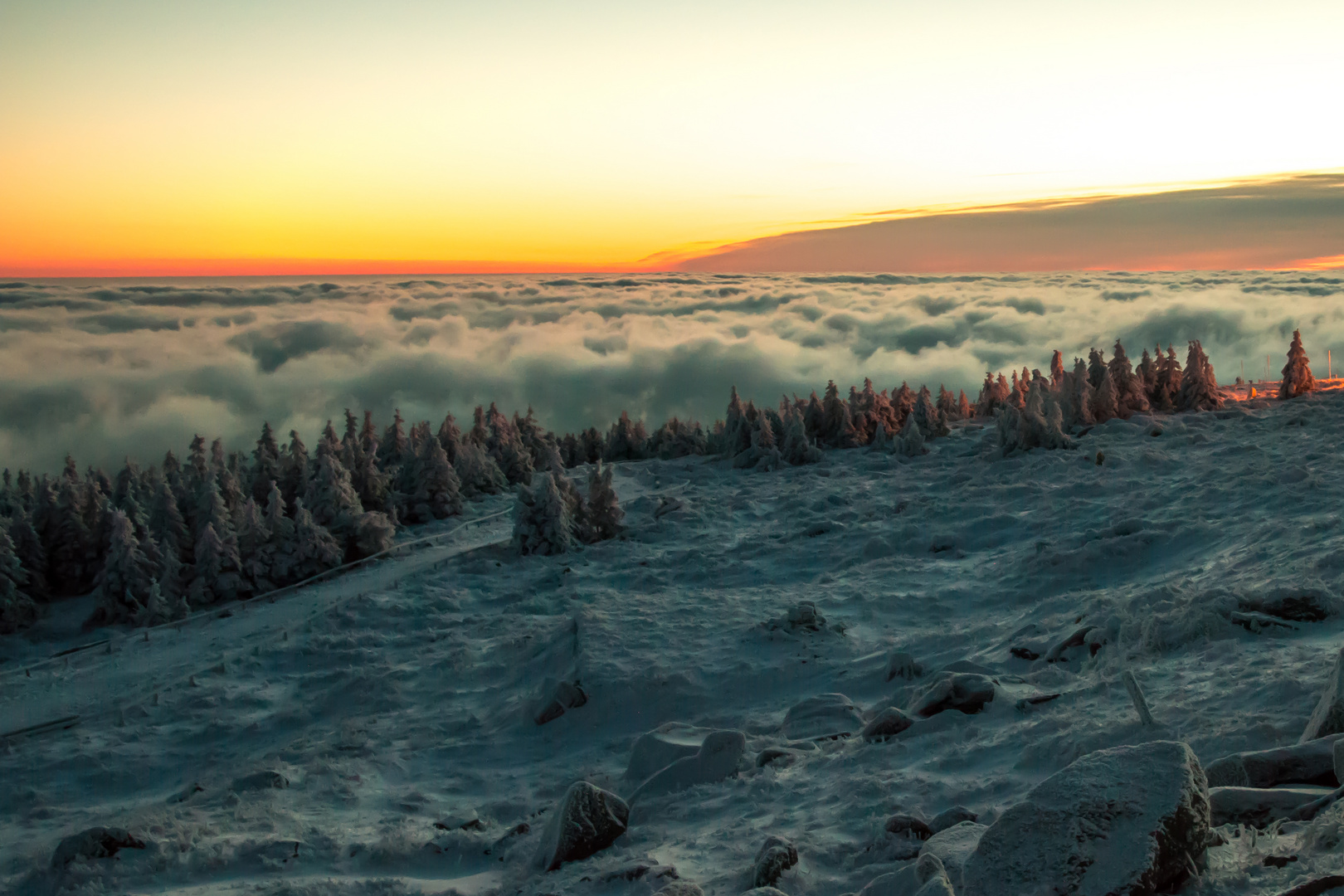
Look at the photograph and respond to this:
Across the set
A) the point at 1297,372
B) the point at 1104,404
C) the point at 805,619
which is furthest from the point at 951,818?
the point at 1297,372

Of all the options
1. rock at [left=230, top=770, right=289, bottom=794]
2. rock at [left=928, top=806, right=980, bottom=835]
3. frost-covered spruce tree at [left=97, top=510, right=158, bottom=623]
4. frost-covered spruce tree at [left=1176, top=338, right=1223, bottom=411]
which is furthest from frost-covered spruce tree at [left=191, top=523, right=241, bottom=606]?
frost-covered spruce tree at [left=1176, top=338, right=1223, bottom=411]

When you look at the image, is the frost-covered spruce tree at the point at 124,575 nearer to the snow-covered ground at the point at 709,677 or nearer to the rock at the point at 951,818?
the snow-covered ground at the point at 709,677

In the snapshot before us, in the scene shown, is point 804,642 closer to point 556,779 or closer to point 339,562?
point 556,779

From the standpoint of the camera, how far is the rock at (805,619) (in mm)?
23641

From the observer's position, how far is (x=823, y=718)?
16047 millimetres

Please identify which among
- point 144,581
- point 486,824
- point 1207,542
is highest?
point 1207,542

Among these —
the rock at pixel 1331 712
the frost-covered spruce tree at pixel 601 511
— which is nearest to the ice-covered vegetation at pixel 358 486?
the frost-covered spruce tree at pixel 601 511

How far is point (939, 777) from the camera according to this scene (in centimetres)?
1135

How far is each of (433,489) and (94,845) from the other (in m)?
40.6

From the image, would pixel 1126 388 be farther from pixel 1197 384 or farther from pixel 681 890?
pixel 681 890

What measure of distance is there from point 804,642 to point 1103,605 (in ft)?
24.5

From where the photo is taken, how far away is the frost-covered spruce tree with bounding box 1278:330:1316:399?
52.6 meters

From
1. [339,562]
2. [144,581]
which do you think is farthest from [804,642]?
[144,581]

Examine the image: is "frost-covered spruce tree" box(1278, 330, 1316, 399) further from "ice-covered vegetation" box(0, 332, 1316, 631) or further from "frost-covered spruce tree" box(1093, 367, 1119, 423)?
"frost-covered spruce tree" box(1093, 367, 1119, 423)
